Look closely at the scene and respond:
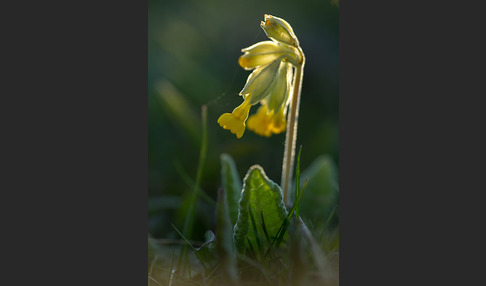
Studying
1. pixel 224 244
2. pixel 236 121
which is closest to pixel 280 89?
pixel 236 121

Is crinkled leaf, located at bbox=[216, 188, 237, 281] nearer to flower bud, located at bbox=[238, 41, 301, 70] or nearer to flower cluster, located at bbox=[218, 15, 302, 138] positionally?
flower cluster, located at bbox=[218, 15, 302, 138]

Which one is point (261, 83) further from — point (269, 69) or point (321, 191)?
point (321, 191)

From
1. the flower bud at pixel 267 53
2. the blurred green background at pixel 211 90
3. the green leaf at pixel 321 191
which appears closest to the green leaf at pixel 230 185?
the blurred green background at pixel 211 90

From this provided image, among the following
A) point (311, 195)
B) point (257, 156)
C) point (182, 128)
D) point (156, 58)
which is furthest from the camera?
point (156, 58)

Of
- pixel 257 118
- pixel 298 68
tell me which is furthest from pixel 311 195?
pixel 298 68

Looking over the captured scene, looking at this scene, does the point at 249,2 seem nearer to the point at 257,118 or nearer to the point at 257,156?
the point at 257,118

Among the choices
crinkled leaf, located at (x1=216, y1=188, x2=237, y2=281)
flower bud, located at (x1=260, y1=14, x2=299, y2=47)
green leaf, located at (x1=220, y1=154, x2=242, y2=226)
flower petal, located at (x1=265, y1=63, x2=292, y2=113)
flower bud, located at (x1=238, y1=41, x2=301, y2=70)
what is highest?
flower bud, located at (x1=260, y1=14, x2=299, y2=47)

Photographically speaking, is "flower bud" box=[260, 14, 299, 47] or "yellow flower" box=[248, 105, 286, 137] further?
"yellow flower" box=[248, 105, 286, 137]

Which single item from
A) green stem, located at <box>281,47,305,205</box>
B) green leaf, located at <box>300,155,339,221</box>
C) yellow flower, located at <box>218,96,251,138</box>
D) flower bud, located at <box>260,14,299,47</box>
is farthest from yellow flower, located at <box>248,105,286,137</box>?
green leaf, located at <box>300,155,339,221</box>
